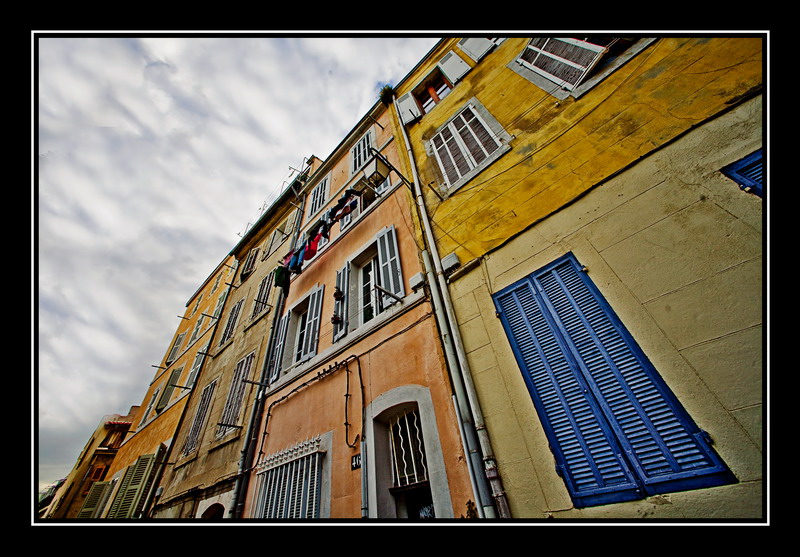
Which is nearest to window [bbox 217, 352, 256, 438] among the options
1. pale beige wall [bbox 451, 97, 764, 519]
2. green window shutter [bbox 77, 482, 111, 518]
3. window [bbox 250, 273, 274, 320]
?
window [bbox 250, 273, 274, 320]

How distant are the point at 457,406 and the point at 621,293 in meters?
2.14

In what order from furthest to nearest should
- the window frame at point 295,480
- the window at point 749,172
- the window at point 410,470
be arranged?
the window frame at point 295,480 < the window at point 410,470 < the window at point 749,172

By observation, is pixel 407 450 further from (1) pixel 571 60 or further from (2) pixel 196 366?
(2) pixel 196 366

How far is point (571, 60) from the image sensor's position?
5.16 metres

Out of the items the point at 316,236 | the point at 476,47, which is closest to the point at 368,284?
the point at 316,236

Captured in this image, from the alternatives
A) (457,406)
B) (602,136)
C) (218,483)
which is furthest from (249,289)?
(602,136)

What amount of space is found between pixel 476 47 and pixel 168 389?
1636 cm

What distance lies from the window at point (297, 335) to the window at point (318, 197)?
4.25 m

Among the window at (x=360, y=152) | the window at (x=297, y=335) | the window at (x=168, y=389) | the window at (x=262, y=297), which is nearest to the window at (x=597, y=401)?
the window at (x=297, y=335)

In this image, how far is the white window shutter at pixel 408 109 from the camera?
8.27m

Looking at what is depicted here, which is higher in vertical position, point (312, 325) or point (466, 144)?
point (466, 144)

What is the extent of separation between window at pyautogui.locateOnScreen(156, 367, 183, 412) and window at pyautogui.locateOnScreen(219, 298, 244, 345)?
3250mm

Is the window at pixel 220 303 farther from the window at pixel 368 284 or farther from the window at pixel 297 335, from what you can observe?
the window at pixel 368 284

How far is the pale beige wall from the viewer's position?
88.4 inches
